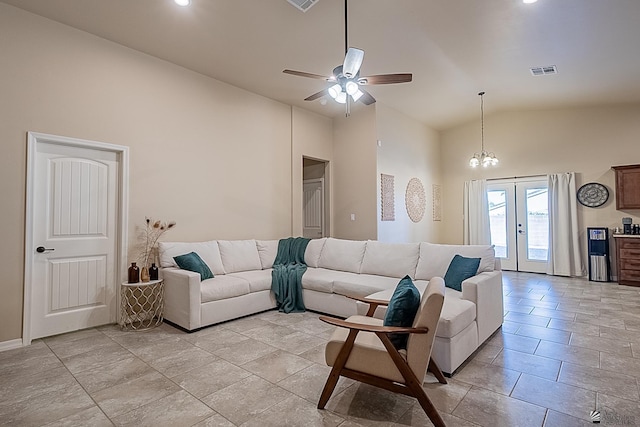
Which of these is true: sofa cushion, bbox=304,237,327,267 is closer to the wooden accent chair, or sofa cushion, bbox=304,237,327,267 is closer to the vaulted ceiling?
the vaulted ceiling

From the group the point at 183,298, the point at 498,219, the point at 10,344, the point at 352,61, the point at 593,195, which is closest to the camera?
the point at 352,61

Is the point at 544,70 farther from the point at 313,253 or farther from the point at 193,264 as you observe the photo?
the point at 193,264

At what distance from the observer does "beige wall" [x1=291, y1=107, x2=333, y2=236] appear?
6.11m

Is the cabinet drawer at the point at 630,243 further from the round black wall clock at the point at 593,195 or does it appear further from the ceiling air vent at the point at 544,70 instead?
the ceiling air vent at the point at 544,70

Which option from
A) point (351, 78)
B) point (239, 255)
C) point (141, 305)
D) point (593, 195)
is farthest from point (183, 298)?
point (593, 195)

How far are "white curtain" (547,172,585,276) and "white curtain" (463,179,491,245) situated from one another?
1.29 meters

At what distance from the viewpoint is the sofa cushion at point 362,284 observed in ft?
12.2

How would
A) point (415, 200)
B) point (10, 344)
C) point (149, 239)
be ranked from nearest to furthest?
point (10, 344), point (149, 239), point (415, 200)

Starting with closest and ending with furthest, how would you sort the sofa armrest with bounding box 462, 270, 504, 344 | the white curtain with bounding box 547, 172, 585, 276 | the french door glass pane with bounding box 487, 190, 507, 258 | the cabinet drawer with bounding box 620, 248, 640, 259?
the sofa armrest with bounding box 462, 270, 504, 344 < the cabinet drawer with bounding box 620, 248, 640, 259 < the white curtain with bounding box 547, 172, 585, 276 < the french door glass pane with bounding box 487, 190, 507, 258

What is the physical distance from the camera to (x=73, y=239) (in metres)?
3.62

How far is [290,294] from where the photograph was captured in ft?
14.4

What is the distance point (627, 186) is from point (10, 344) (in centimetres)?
934

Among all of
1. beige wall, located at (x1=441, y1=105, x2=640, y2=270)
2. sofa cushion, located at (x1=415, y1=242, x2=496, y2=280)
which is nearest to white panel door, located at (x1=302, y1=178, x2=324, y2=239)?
sofa cushion, located at (x1=415, y1=242, x2=496, y2=280)

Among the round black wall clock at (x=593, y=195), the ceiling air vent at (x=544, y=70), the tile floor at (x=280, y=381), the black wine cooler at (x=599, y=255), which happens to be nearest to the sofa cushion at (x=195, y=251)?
the tile floor at (x=280, y=381)
